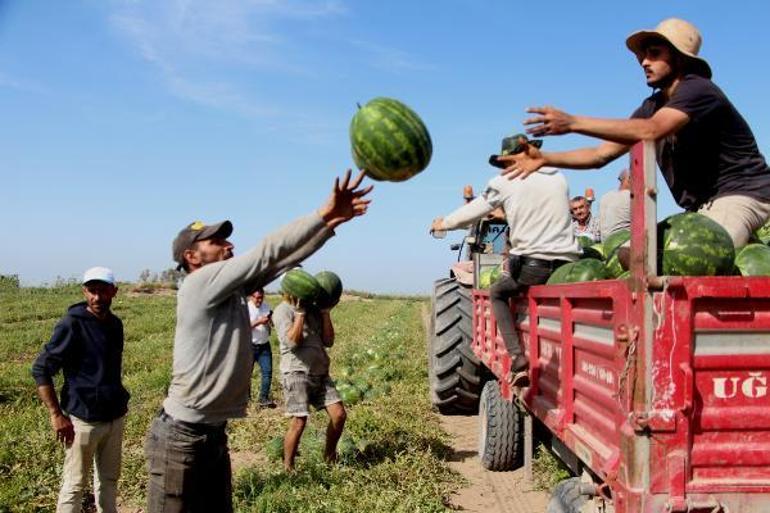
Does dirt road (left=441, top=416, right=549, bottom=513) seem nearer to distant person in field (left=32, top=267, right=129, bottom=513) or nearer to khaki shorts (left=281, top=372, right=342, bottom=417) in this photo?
khaki shorts (left=281, top=372, right=342, bottom=417)

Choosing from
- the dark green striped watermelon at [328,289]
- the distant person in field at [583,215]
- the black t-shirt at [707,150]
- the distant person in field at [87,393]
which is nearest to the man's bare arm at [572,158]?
the black t-shirt at [707,150]

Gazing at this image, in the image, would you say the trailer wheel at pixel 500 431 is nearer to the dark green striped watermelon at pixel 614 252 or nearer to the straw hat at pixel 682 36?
the dark green striped watermelon at pixel 614 252

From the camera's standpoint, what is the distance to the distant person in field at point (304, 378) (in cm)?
645

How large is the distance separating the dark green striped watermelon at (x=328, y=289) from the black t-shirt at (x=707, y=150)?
12.5ft

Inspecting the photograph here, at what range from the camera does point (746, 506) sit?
101 inches

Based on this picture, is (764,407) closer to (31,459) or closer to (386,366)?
(31,459)

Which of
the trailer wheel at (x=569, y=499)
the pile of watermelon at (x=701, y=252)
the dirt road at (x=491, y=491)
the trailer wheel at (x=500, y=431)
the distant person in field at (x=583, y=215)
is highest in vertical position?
the distant person in field at (x=583, y=215)

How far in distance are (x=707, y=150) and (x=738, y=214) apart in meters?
0.37

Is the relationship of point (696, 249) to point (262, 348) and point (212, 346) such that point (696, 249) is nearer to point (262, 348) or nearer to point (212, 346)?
point (212, 346)

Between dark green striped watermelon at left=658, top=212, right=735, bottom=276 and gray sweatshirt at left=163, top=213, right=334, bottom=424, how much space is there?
1.82m

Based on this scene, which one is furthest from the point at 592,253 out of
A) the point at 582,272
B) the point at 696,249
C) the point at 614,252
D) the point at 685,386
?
the point at 685,386

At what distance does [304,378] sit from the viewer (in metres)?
6.60

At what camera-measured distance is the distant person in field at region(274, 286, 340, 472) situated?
6453 millimetres

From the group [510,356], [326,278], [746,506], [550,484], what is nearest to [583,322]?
[746,506]
